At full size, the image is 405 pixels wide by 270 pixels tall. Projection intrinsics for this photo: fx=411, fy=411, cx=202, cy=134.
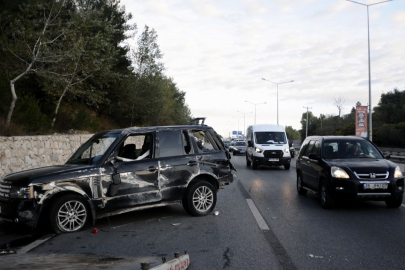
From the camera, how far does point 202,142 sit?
9.06m

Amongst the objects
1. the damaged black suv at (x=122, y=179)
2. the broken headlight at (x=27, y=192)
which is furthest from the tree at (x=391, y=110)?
the broken headlight at (x=27, y=192)

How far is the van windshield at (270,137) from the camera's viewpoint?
2236 cm

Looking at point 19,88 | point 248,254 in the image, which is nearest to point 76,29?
point 19,88

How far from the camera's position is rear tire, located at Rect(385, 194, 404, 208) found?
8.95 metres

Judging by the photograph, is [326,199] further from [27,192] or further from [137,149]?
[27,192]

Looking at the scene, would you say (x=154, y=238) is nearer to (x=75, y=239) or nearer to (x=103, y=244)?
(x=103, y=244)

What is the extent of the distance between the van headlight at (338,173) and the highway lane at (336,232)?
767 mm

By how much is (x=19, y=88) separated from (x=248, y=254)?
18029 millimetres

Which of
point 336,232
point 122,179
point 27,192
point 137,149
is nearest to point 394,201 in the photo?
point 336,232

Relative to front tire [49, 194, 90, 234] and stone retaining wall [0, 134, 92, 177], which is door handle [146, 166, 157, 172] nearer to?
front tire [49, 194, 90, 234]

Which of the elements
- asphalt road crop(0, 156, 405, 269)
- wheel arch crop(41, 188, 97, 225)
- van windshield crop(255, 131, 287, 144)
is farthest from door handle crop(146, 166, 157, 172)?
van windshield crop(255, 131, 287, 144)

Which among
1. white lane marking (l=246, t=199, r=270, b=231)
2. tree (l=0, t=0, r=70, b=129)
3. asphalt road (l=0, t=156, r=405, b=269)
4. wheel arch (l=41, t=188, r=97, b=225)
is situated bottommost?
asphalt road (l=0, t=156, r=405, b=269)

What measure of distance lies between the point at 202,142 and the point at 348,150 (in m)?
3.67

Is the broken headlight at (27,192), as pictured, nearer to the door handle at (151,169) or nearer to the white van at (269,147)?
the door handle at (151,169)
